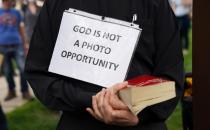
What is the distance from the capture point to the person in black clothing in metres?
2.18

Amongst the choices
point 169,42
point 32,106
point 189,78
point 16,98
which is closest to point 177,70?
point 169,42

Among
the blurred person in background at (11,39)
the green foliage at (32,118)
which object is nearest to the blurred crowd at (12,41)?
the blurred person in background at (11,39)

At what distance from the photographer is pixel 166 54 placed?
219 cm

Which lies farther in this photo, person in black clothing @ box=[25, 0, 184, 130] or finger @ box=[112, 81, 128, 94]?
person in black clothing @ box=[25, 0, 184, 130]

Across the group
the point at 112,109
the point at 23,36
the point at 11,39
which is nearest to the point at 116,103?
the point at 112,109

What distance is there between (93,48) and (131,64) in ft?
0.53

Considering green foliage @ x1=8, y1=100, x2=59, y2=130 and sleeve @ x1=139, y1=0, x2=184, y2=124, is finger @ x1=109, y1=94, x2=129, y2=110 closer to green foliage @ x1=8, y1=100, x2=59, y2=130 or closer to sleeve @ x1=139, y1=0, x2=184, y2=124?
sleeve @ x1=139, y1=0, x2=184, y2=124

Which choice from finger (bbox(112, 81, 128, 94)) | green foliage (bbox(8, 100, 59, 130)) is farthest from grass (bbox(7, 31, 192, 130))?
finger (bbox(112, 81, 128, 94))

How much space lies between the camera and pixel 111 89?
6.44ft

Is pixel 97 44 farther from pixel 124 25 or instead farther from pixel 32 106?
pixel 32 106

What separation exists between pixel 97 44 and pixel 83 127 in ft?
1.09

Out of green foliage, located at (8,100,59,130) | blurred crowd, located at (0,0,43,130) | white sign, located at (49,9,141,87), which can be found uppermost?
white sign, located at (49,9,141,87)

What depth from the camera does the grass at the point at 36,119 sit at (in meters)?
7.12

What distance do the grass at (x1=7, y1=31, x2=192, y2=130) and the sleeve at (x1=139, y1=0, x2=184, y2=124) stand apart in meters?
4.67
